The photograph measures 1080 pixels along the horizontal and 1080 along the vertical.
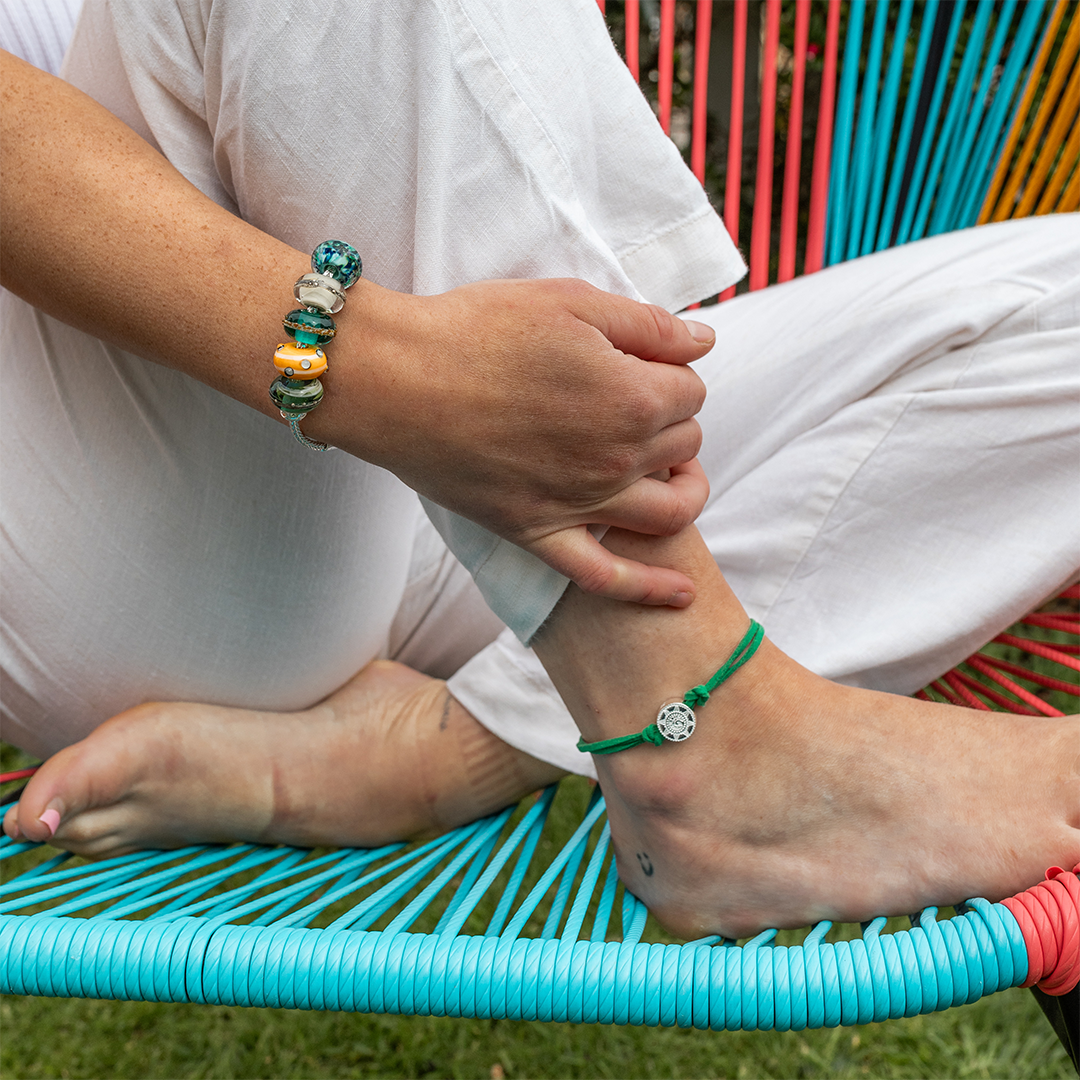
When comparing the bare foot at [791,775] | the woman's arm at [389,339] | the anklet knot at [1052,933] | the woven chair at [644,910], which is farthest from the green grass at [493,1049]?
the woman's arm at [389,339]

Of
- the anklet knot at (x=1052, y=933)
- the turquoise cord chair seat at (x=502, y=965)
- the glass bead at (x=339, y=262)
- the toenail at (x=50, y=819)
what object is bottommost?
the toenail at (x=50, y=819)

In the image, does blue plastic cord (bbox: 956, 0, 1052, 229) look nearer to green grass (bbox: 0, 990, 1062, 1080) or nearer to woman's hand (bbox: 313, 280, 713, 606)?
woman's hand (bbox: 313, 280, 713, 606)

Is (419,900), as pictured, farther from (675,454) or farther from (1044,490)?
(1044,490)

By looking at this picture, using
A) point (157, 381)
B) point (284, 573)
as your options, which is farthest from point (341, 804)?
point (157, 381)

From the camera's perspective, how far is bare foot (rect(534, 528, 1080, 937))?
691 mm

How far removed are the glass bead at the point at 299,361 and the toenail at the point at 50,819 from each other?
45 cm

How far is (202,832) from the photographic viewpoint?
2.95 ft

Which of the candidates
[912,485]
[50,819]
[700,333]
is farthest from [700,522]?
[50,819]

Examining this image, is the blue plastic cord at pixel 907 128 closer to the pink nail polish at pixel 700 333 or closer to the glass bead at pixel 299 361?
the pink nail polish at pixel 700 333

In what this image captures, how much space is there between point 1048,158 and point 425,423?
1.10 metres

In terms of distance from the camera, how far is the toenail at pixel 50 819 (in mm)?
797

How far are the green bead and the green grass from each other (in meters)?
0.92

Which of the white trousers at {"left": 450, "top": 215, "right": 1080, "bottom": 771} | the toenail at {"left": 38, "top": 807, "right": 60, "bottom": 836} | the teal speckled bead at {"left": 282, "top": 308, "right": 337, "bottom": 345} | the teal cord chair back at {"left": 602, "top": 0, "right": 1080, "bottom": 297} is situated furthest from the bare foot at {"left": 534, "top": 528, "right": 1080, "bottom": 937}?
the teal cord chair back at {"left": 602, "top": 0, "right": 1080, "bottom": 297}

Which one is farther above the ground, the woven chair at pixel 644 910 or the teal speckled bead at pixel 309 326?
the teal speckled bead at pixel 309 326
